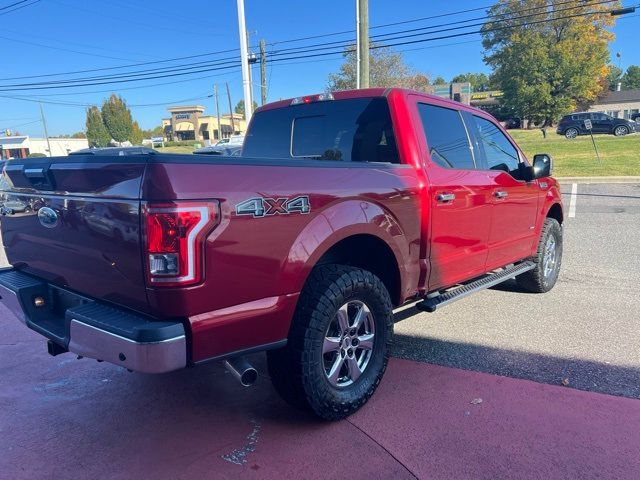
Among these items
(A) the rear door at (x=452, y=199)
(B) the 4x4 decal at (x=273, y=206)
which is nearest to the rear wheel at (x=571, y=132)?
(A) the rear door at (x=452, y=199)

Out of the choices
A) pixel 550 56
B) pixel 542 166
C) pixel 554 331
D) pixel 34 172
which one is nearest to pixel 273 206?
pixel 34 172

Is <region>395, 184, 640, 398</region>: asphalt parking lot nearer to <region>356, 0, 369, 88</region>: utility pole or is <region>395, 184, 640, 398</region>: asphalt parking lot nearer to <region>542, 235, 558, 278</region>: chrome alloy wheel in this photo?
<region>542, 235, 558, 278</region>: chrome alloy wheel

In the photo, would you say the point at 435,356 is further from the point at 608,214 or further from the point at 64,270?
the point at 608,214

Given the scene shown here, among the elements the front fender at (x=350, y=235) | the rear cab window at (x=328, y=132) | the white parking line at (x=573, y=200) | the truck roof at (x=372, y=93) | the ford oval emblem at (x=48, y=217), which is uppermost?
the truck roof at (x=372, y=93)

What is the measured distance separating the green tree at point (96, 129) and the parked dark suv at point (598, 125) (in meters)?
64.3

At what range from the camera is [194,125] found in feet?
321

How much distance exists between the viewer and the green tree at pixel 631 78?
112 m

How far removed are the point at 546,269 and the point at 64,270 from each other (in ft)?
15.4

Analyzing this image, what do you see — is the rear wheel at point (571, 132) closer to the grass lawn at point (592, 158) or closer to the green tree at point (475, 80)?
the grass lawn at point (592, 158)

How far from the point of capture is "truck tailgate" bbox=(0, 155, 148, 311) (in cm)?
225

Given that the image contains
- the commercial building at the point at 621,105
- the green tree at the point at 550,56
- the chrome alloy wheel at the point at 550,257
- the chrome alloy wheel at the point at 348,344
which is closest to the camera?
the chrome alloy wheel at the point at 348,344

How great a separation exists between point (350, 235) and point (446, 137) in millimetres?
1545

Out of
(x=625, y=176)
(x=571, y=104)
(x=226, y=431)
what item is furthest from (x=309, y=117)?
(x=571, y=104)

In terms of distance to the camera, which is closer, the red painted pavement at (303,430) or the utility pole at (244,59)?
the red painted pavement at (303,430)
